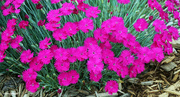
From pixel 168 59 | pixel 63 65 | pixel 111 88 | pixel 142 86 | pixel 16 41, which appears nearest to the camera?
pixel 63 65

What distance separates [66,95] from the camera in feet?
5.95

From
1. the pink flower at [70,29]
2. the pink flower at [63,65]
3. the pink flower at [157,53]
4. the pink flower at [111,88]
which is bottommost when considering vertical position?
the pink flower at [111,88]

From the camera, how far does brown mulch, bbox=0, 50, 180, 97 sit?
1.82 metres

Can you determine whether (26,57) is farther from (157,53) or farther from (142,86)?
(142,86)

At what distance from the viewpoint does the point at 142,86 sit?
1.91 meters

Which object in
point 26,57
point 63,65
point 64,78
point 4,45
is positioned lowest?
point 64,78

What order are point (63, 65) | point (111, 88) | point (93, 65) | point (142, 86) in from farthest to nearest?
point (142, 86) → point (111, 88) → point (63, 65) → point (93, 65)

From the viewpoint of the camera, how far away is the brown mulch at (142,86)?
1822 millimetres

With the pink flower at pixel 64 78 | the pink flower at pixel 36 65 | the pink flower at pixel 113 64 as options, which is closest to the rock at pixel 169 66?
the pink flower at pixel 113 64

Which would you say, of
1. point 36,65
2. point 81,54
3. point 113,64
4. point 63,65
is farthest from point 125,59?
point 36,65

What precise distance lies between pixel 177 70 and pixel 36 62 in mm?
1554

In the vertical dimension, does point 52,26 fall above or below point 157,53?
above

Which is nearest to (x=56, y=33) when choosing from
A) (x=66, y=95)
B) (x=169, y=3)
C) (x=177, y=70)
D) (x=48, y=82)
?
(x=48, y=82)

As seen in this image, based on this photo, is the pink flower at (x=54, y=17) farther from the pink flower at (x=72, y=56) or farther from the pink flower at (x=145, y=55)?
the pink flower at (x=145, y=55)
